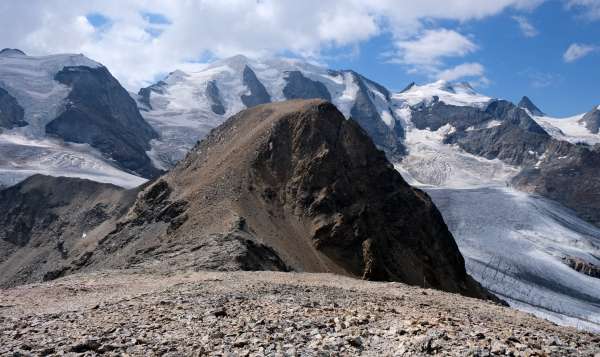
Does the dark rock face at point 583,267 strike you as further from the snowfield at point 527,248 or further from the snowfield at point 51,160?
the snowfield at point 51,160

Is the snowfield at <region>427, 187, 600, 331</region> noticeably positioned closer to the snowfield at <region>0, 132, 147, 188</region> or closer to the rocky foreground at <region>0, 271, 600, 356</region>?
the rocky foreground at <region>0, 271, 600, 356</region>

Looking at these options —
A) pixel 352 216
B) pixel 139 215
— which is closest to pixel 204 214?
pixel 139 215

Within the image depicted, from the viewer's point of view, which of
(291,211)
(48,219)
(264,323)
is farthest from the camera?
(48,219)

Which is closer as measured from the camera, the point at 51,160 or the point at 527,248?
the point at 527,248

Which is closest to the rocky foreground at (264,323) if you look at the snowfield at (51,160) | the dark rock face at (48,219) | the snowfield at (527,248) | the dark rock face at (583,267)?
the dark rock face at (48,219)

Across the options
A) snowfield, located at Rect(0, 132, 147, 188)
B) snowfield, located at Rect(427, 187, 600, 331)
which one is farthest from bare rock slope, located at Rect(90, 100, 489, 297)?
snowfield, located at Rect(0, 132, 147, 188)

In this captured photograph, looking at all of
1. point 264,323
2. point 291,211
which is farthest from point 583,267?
point 264,323

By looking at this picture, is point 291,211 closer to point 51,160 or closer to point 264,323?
point 264,323
